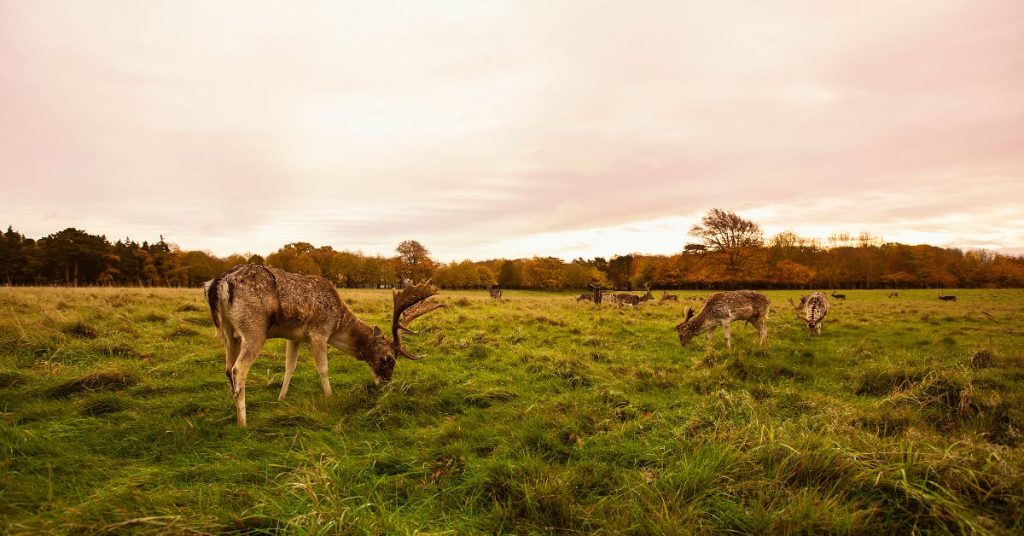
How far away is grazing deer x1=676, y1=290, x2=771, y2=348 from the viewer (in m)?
13.6

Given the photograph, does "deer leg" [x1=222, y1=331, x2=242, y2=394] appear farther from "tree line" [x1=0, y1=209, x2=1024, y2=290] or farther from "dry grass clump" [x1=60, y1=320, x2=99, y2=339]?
"tree line" [x1=0, y1=209, x2=1024, y2=290]

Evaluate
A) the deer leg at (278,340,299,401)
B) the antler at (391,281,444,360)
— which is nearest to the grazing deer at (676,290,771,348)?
the antler at (391,281,444,360)

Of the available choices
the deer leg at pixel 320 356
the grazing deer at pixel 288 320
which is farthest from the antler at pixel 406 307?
the deer leg at pixel 320 356

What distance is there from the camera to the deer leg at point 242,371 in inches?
234

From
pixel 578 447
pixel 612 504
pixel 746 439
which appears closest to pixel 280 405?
pixel 578 447

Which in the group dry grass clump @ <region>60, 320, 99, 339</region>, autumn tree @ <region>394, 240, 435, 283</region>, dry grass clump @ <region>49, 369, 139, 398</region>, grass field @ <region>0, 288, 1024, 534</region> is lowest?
grass field @ <region>0, 288, 1024, 534</region>

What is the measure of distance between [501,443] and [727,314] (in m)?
11.5

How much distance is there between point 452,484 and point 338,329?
17.5 feet

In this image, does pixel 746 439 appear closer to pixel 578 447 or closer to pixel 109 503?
pixel 578 447

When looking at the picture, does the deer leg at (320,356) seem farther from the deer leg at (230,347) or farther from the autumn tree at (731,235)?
the autumn tree at (731,235)

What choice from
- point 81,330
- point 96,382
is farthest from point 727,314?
point 81,330

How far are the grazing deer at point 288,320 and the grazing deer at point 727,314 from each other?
30.4ft

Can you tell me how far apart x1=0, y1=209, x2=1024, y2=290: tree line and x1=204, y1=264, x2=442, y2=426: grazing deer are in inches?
1628

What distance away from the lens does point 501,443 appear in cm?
502
